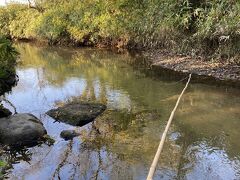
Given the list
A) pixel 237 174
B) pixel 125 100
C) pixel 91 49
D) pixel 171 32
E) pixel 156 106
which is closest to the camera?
pixel 237 174

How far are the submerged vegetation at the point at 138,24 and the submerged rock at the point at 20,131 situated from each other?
6707 millimetres

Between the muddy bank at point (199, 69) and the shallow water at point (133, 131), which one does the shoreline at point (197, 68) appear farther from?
the shallow water at point (133, 131)

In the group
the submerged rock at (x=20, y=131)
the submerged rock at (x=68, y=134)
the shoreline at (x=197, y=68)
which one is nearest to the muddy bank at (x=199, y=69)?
the shoreline at (x=197, y=68)

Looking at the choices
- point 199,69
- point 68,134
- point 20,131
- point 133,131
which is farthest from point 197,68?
point 20,131

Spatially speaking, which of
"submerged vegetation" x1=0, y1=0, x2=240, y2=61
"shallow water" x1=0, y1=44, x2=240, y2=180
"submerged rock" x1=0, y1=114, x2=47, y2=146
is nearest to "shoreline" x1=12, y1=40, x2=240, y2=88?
"submerged vegetation" x1=0, y1=0, x2=240, y2=61

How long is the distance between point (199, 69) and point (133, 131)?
593cm

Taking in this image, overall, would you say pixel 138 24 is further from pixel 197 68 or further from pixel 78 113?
pixel 78 113

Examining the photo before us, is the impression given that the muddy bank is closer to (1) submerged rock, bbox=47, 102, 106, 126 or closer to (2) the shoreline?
(2) the shoreline

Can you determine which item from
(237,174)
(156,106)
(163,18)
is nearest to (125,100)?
(156,106)

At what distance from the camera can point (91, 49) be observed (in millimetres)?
22938

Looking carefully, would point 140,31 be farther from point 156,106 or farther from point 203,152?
point 203,152

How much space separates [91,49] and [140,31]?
5.16m

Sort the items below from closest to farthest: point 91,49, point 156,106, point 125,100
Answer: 1. point 156,106
2. point 125,100
3. point 91,49

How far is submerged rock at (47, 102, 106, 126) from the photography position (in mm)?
8812
